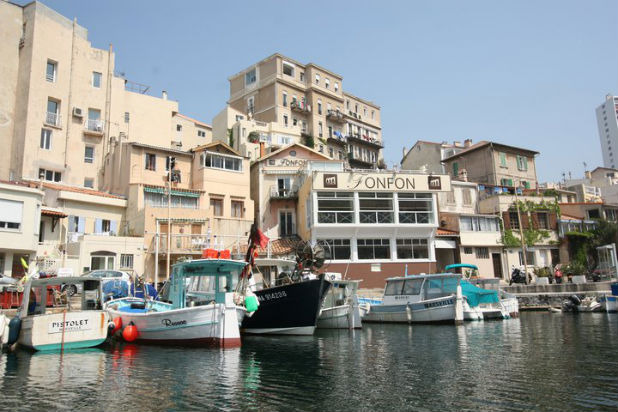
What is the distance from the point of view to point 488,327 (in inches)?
920

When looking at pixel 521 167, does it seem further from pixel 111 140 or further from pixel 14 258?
pixel 14 258

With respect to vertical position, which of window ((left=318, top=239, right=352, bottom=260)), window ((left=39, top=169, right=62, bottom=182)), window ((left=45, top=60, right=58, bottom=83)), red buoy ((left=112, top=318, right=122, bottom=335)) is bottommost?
red buoy ((left=112, top=318, right=122, bottom=335))

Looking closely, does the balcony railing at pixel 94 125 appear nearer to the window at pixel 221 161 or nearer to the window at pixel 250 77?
the window at pixel 221 161

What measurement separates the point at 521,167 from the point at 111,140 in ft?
139

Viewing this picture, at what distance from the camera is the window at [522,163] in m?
52.8

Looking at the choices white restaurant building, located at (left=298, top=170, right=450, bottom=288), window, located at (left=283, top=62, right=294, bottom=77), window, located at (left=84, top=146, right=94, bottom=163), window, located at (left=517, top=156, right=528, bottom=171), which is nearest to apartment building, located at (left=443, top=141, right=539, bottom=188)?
window, located at (left=517, top=156, right=528, bottom=171)

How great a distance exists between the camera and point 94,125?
42.0 meters

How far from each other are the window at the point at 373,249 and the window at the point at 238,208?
10422mm

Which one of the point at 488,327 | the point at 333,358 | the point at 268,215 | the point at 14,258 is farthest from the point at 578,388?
the point at 268,215

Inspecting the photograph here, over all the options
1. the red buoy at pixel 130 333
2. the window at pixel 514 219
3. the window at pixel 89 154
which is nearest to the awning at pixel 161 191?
the window at pixel 89 154

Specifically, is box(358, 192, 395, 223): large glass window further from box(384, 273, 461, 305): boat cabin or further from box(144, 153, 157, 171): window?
box(144, 153, 157, 171): window

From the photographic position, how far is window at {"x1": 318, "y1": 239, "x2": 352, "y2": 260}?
1409 inches

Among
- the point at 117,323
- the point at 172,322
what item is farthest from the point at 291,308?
the point at 117,323

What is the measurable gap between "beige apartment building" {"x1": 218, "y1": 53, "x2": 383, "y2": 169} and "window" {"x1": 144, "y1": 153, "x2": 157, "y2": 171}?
14009mm
